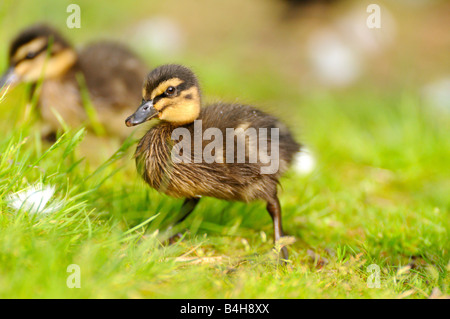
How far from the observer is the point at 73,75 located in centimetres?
482

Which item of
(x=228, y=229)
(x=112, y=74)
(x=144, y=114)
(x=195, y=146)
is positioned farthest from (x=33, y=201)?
(x=112, y=74)

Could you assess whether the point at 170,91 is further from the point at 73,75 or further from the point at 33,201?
the point at 73,75

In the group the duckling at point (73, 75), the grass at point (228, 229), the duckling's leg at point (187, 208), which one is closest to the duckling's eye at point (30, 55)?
the duckling at point (73, 75)

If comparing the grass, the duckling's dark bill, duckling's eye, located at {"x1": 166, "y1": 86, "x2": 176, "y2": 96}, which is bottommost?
the grass

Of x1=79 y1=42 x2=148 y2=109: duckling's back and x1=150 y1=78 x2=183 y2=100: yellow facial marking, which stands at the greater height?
x1=79 y1=42 x2=148 y2=109: duckling's back

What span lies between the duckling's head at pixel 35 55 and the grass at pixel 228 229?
12.1 inches

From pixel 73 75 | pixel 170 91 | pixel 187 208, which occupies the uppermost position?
pixel 73 75

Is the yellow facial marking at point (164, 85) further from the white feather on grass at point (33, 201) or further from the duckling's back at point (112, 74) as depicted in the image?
the duckling's back at point (112, 74)

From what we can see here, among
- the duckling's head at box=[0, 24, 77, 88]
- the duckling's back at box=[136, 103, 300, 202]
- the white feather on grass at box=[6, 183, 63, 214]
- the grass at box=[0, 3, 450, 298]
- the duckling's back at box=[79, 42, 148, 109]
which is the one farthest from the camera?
the duckling's back at box=[79, 42, 148, 109]

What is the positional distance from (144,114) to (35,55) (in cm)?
190

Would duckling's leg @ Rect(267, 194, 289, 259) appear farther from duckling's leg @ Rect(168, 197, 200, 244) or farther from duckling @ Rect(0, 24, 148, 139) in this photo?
duckling @ Rect(0, 24, 148, 139)

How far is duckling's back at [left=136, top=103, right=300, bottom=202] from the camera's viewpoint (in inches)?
118

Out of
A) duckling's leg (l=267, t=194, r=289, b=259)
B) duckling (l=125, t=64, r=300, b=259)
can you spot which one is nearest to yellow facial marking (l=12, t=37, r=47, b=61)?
duckling (l=125, t=64, r=300, b=259)
